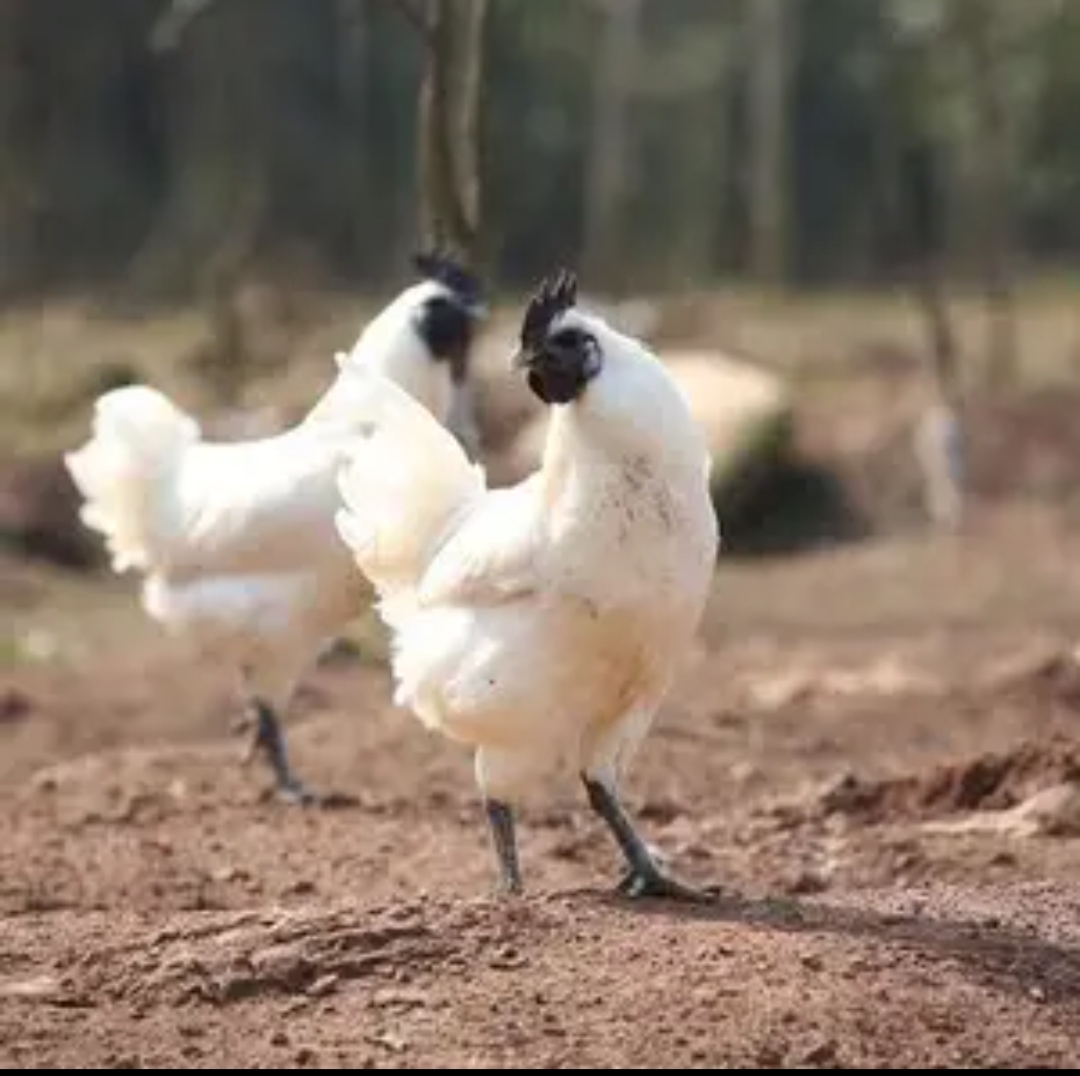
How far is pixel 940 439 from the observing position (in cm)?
2283

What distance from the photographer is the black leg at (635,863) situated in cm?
754

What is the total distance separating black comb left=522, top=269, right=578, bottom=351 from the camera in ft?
24.3

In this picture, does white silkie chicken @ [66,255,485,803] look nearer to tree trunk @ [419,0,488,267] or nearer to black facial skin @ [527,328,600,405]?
tree trunk @ [419,0,488,267]

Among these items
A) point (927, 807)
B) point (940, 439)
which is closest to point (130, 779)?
point (927, 807)

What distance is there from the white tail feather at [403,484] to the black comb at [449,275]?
251cm

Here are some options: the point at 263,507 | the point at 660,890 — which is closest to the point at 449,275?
the point at 263,507

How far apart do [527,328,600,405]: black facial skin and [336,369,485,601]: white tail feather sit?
0.80m

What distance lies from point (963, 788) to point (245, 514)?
112 inches

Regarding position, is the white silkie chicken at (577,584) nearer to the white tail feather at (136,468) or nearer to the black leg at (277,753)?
the black leg at (277,753)

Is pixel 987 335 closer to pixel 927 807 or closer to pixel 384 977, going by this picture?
pixel 927 807

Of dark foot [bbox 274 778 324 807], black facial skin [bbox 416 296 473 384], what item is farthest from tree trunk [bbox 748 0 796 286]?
A: dark foot [bbox 274 778 324 807]

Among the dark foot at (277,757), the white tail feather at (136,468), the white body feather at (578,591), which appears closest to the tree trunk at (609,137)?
the white tail feather at (136,468)

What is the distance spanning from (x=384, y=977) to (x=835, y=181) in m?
40.5

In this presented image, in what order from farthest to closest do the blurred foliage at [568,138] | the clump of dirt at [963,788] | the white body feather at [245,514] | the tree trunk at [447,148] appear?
the blurred foliage at [568,138], the tree trunk at [447,148], the white body feather at [245,514], the clump of dirt at [963,788]
